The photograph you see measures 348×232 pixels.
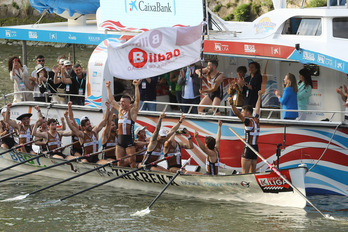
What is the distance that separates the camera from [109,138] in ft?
54.9

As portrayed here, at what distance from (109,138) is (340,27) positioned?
6.14 metres

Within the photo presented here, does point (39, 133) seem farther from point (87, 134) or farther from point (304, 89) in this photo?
point (304, 89)

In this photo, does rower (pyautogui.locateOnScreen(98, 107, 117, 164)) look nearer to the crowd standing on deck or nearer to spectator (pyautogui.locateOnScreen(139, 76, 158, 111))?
the crowd standing on deck

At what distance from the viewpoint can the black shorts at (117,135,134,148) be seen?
52.2 ft

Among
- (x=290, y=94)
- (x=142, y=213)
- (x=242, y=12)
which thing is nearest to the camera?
(x=142, y=213)

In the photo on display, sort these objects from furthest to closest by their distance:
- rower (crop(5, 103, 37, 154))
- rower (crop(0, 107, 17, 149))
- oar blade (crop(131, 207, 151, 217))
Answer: rower (crop(0, 107, 17, 149)) < rower (crop(5, 103, 37, 154)) < oar blade (crop(131, 207, 151, 217))

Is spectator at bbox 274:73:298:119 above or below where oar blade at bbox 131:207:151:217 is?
above

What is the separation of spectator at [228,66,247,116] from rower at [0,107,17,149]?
6.36 metres

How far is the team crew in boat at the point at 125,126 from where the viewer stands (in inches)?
619

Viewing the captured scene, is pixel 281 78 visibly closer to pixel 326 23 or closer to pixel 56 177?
pixel 326 23

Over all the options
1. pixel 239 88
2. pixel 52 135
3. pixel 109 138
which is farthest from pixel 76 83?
pixel 239 88

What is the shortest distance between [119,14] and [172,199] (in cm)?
546

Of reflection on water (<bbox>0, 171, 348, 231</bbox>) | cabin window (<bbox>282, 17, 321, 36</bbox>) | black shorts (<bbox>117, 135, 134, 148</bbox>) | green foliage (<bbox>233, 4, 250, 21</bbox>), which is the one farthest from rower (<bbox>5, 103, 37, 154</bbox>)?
green foliage (<bbox>233, 4, 250, 21</bbox>)

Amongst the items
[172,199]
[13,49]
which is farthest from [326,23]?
[13,49]
